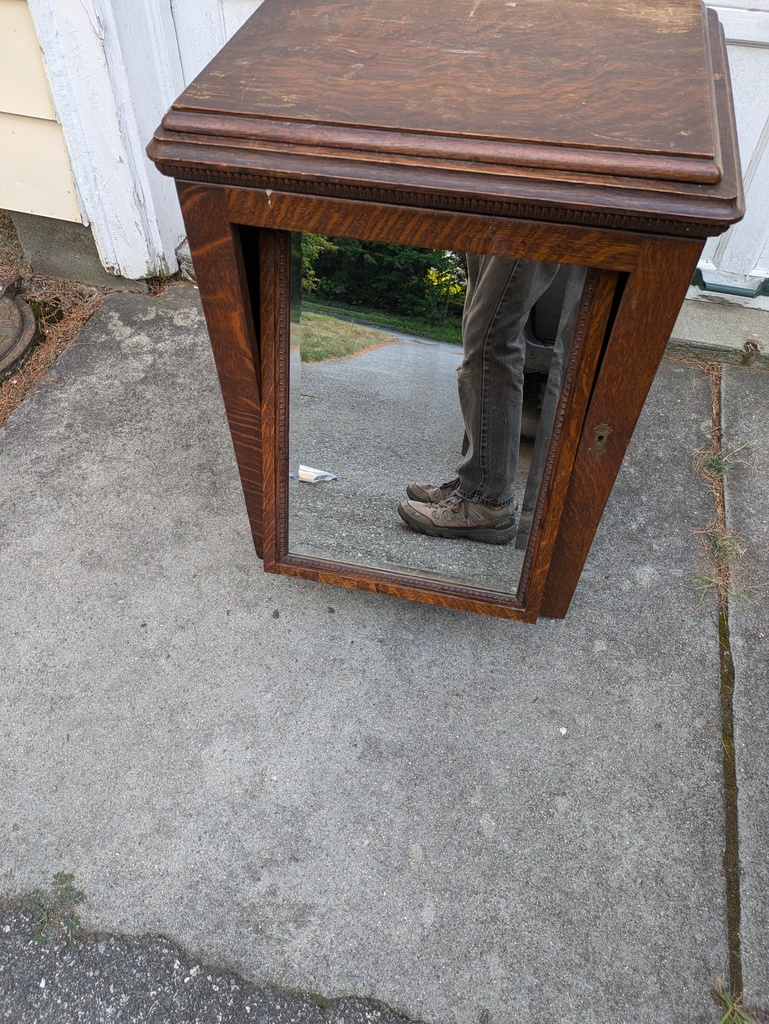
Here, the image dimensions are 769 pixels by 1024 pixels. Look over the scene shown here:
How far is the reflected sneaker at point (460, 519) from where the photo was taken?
1.56 m

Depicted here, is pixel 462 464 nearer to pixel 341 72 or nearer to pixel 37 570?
pixel 341 72

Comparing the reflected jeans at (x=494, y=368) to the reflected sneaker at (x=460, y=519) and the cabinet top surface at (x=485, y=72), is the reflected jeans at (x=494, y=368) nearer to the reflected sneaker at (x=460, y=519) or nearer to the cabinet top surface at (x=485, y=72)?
the reflected sneaker at (x=460, y=519)

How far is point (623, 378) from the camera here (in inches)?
48.0

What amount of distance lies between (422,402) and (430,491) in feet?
0.65

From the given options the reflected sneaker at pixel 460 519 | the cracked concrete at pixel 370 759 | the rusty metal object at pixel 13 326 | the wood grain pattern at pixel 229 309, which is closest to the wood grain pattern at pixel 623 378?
the reflected sneaker at pixel 460 519

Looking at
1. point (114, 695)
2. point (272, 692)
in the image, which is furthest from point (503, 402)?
point (114, 695)

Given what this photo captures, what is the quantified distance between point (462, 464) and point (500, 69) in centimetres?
71

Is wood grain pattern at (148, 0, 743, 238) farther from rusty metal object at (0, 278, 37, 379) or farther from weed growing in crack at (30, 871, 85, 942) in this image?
rusty metal object at (0, 278, 37, 379)

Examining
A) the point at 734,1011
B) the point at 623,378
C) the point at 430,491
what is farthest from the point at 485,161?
the point at 734,1011

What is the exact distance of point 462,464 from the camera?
5.14ft

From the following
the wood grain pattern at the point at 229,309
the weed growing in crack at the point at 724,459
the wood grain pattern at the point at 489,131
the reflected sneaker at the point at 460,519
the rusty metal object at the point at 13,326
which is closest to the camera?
the wood grain pattern at the point at 489,131

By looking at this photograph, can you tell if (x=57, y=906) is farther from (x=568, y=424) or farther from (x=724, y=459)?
(x=724, y=459)

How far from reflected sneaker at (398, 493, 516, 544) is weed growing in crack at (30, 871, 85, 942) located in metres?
0.95

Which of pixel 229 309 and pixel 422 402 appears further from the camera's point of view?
pixel 422 402
